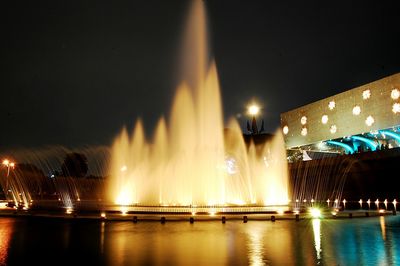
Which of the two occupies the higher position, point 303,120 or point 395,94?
point 303,120

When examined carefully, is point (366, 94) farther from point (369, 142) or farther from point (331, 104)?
point (369, 142)

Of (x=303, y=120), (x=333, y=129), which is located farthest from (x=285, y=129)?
(x=333, y=129)

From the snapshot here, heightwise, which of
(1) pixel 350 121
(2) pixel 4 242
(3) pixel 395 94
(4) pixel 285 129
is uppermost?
(3) pixel 395 94

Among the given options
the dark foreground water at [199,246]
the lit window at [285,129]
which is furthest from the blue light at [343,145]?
the dark foreground water at [199,246]

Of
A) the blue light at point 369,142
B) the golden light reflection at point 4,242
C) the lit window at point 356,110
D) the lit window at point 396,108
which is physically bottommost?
the golden light reflection at point 4,242

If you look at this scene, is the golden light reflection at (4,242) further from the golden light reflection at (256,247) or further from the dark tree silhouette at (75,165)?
the dark tree silhouette at (75,165)

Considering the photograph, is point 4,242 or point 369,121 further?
point 369,121

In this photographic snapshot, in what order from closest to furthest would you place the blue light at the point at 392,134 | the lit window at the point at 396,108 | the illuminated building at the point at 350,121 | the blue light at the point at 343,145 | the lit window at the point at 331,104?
the lit window at the point at 396,108 < the illuminated building at the point at 350,121 < the blue light at the point at 392,134 < the lit window at the point at 331,104 < the blue light at the point at 343,145

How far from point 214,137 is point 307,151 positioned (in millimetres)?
43313

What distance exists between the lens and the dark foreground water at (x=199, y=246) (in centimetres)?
848

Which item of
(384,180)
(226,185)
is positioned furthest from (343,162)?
(226,185)

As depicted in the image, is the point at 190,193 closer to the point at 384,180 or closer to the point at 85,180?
the point at 384,180

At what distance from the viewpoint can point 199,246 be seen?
1054 cm

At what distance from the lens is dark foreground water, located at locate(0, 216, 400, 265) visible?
848 centimetres
